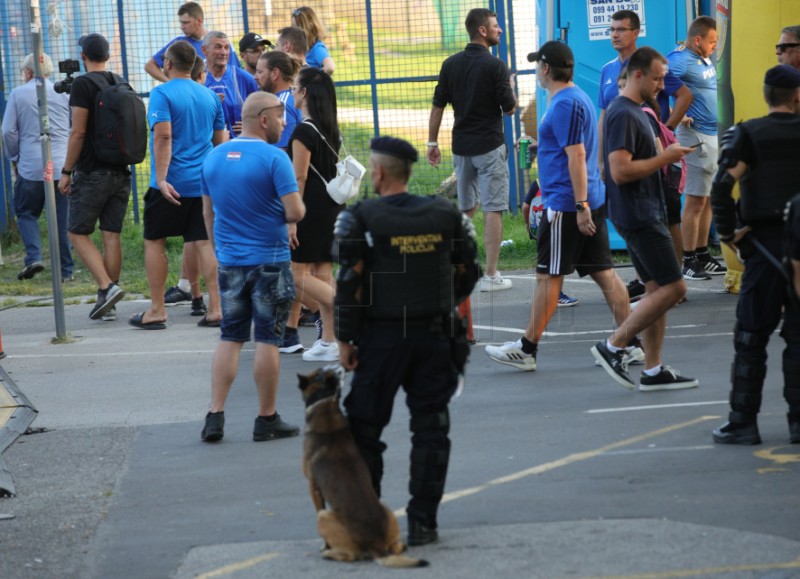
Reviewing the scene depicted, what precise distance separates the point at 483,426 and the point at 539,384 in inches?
44.7

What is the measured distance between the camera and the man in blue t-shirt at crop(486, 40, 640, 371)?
8500 mm

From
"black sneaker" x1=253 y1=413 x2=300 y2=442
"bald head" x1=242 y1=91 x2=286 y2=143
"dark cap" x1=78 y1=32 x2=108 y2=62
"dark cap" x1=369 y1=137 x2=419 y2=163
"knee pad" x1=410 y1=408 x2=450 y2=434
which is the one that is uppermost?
"dark cap" x1=78 y1=32 x2=108 y2=62

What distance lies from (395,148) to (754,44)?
20.8 ft

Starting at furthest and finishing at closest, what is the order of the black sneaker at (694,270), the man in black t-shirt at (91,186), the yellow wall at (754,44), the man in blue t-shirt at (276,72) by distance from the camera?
the black sneaker at (694,270), the man in black t-shirt at (91,186), the yellow wall at (754,44), the man in blue t-shirt at (276,72)

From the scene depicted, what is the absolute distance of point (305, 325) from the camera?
11148 millimetres

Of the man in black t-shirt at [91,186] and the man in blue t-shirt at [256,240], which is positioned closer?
the man in blue t-shirt at [256,240]

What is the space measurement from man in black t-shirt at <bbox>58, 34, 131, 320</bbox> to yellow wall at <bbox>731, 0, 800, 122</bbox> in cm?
555

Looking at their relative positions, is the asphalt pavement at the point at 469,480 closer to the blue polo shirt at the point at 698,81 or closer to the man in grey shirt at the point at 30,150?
the blue polo shirt at the point at 698,81

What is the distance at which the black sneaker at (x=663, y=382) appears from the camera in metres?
→ 8.15

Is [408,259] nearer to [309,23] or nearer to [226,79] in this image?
[309,23]

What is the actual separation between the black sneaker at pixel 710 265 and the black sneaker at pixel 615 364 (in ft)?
14.3

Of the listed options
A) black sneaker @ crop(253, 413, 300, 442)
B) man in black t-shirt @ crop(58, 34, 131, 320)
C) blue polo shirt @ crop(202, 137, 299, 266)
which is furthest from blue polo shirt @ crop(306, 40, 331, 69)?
black sneaker @ crop(253, 413, 300, 442)

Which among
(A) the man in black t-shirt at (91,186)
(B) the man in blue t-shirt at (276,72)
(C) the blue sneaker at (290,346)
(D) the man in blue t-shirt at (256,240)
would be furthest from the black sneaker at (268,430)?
(A) the man in black t-shirt at (91,186)

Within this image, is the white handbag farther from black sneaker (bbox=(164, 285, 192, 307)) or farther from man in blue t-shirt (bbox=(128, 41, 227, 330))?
black sneaker (bbox=(164, 285, 192, 307))
